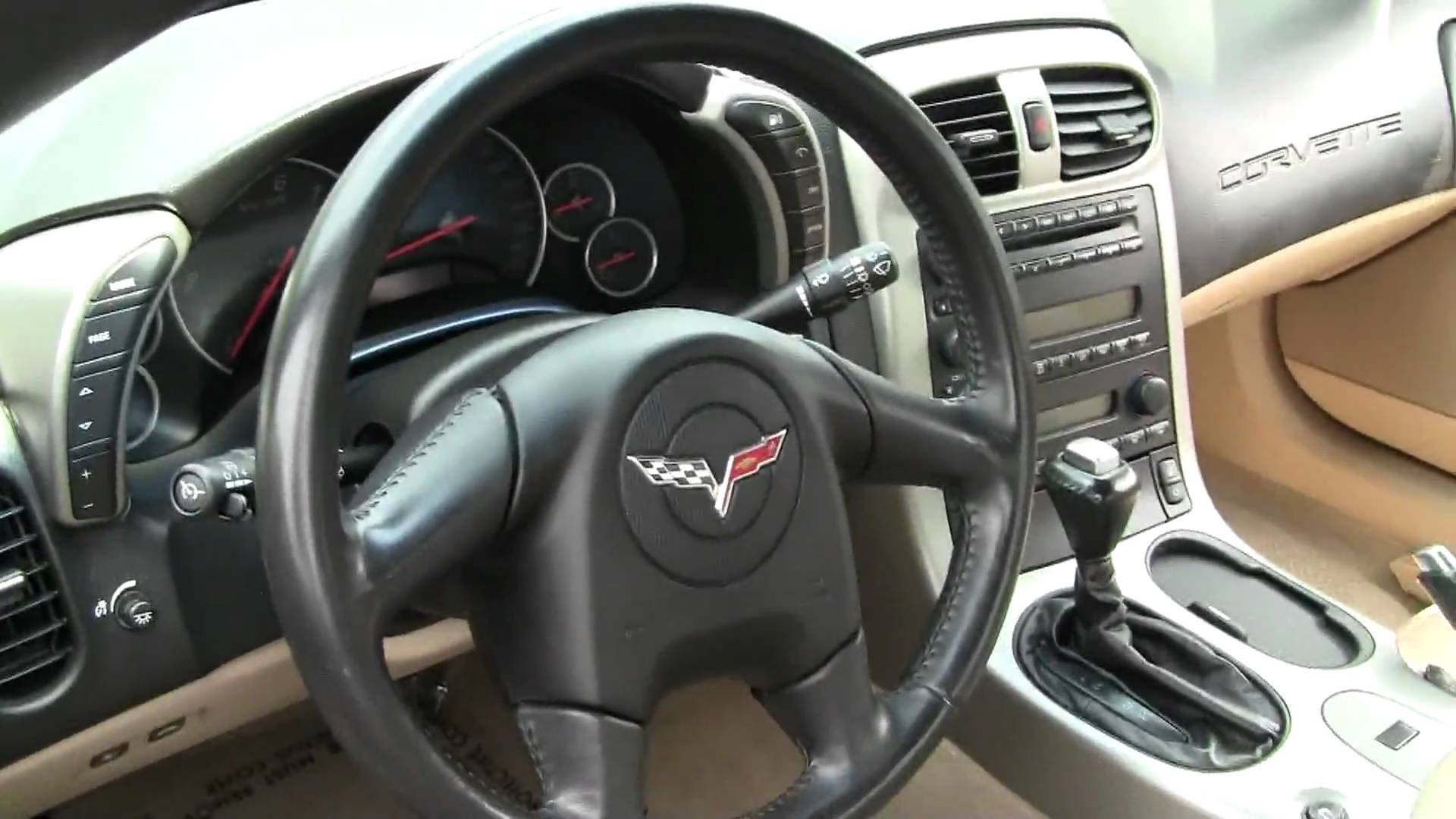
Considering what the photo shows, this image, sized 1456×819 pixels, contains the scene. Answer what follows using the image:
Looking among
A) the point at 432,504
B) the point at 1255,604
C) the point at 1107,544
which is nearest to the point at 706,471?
the point at 432,504

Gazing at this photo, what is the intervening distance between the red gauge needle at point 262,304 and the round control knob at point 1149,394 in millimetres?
872

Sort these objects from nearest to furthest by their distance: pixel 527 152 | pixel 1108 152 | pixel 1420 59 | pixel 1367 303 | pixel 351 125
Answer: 1. pixel 351 125
2. pixel 527 152
3. pixel 1108 152
4. pixel 1420 59
5. pixel 1367 303

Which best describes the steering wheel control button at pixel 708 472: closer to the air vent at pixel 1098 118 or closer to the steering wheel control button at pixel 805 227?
→ the steering wheel control button at pixel 805 227

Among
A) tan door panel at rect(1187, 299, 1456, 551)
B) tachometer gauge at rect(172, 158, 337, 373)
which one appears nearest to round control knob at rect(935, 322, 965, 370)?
tachometer gauge at rect(172, 158, 337, 373)

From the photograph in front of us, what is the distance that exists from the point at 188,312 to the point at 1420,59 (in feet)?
5.19

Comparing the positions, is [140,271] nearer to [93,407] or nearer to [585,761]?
→ [93,407]

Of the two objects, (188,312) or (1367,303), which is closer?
(188,312)

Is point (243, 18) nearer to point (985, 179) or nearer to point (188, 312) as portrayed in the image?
point (188, 312)

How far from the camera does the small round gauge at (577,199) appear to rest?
1.14 meters

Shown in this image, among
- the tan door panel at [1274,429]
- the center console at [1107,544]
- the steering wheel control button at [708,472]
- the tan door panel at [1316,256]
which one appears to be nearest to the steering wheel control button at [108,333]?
the steering wheel control button at [708,472]

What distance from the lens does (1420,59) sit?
1.78 m

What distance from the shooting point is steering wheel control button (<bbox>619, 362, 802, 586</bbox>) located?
76 centimetres

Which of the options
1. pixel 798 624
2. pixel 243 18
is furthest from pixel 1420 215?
pixel 243 18

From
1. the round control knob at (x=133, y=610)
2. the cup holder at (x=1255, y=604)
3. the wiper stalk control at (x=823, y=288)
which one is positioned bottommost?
the cup holder at (x=1255, y=604)
